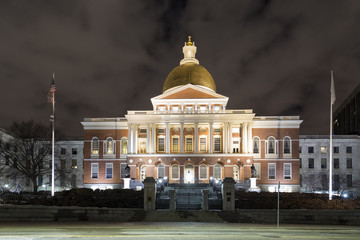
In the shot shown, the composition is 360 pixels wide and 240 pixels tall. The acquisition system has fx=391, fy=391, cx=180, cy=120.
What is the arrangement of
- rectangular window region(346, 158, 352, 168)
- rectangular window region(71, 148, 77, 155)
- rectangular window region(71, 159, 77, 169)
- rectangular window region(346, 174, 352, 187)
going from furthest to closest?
rectangular window region(71, 148, 77, 155)
rectangular window region(71, 159, 77, 169)
rectangular window region(346, 158, 352, 168)
rectangular window region(346, 174, 352, 187)

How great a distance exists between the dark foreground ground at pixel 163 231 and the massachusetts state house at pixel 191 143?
4185 centimetres

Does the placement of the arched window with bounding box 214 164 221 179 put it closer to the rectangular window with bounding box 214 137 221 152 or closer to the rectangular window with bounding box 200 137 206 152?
the rectangular window with bounding box 214 137 221 152

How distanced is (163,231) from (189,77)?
5591cm

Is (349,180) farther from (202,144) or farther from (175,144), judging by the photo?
(175,144)

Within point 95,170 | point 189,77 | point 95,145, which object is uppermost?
point 189,77

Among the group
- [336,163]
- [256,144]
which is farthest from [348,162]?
[256,144]

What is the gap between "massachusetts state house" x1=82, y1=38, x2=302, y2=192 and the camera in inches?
2648

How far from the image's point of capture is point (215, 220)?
26906 mm

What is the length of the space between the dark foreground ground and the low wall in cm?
172

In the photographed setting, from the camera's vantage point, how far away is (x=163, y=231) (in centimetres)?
2111

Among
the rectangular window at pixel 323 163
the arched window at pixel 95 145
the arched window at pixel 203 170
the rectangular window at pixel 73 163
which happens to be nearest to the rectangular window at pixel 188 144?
the arched window at pixel 203 170

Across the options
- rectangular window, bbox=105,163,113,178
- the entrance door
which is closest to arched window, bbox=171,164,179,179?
the entrance door

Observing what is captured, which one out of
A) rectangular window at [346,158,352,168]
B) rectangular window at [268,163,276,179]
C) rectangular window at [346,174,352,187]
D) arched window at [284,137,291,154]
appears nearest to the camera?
rectangular window at [268,163,276,179]

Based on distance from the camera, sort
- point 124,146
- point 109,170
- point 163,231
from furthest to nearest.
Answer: point 124,146, point 109,170, point 163,231
